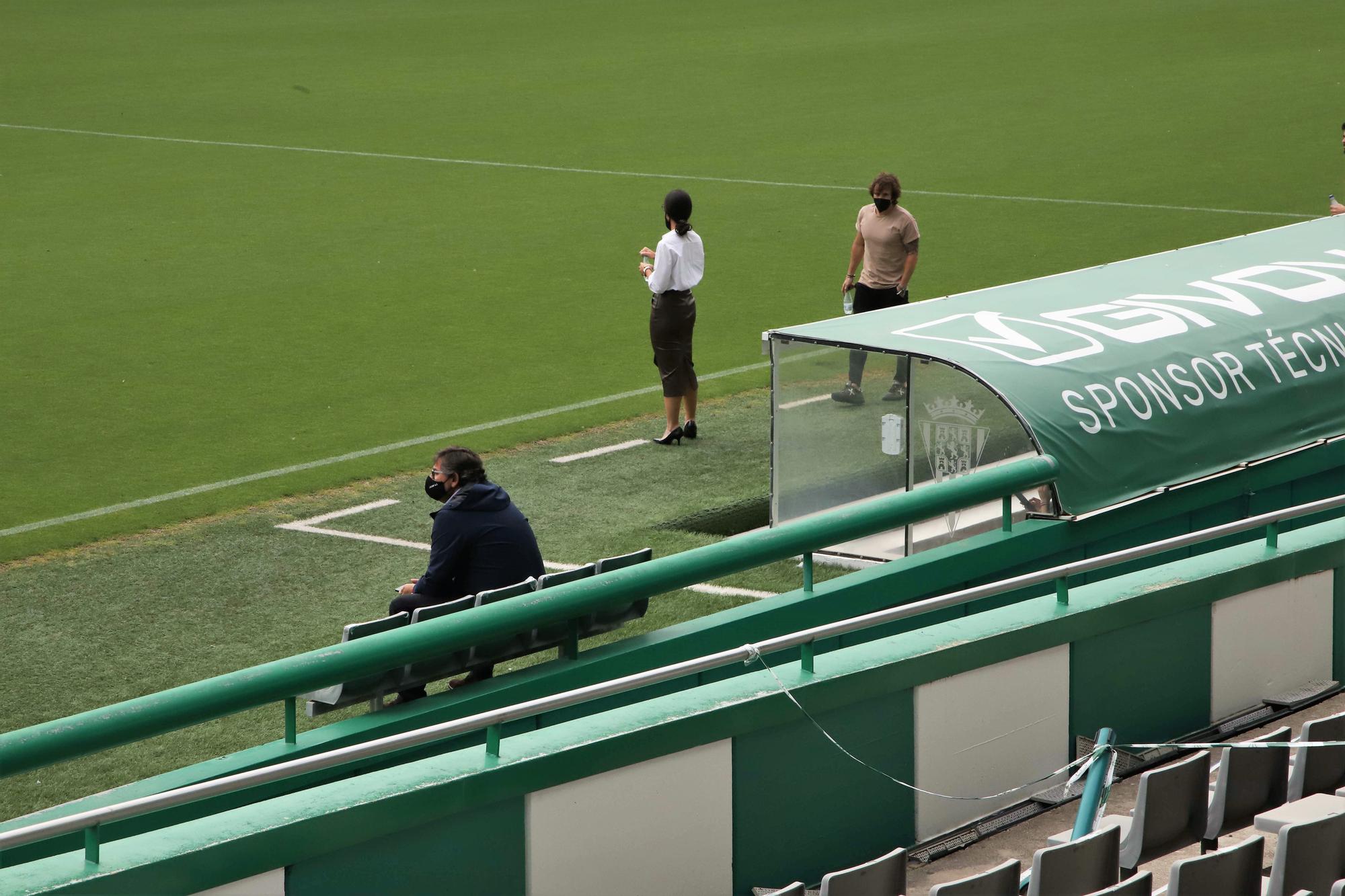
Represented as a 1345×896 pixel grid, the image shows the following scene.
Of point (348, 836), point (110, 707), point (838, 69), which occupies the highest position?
point (838, 69)

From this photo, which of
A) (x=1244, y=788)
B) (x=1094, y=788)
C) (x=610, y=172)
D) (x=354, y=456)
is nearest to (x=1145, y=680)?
(x=1244, y=788)

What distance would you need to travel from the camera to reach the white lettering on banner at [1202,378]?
872 cm

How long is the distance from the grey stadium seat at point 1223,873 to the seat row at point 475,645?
95.8 inches

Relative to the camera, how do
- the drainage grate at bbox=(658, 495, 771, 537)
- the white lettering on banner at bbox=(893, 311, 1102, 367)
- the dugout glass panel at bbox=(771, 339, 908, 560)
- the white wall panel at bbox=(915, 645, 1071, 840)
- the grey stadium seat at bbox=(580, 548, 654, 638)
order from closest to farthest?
1. the white wall panel at bbox=(915, 645, 1071, 840)
2. the grey stadium seat at bbox=(580, 548, 654, 638)
3. the white lettering on banner at bbox=(893, 311, 1102, 367)
4. the dugout glass panel at bbox=(771, 339, 908, 560)
5. the drainage grate at bbox=(658, 495, 771, 537)

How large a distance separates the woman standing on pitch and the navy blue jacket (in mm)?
4623

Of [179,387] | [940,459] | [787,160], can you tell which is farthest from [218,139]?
[940,459]

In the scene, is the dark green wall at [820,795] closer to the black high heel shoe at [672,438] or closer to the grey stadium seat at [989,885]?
the grey stadium seat at [989,885]

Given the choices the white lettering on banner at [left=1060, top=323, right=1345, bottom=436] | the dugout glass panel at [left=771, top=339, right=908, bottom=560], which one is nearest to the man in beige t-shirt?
the dugout glass panel at [left=771, top=339, right=908, bottom=560]

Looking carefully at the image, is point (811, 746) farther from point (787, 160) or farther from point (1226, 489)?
point (787, 160)

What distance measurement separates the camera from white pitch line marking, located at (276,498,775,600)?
10047 mm

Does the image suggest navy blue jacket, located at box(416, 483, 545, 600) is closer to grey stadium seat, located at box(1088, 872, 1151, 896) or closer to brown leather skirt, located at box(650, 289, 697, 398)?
grey stadium seat, located at box(1088, 872, 1151, 896)

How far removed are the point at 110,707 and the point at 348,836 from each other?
83 centimetres

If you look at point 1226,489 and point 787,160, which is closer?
point 1226,489

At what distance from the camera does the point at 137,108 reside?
3119 centimetres
